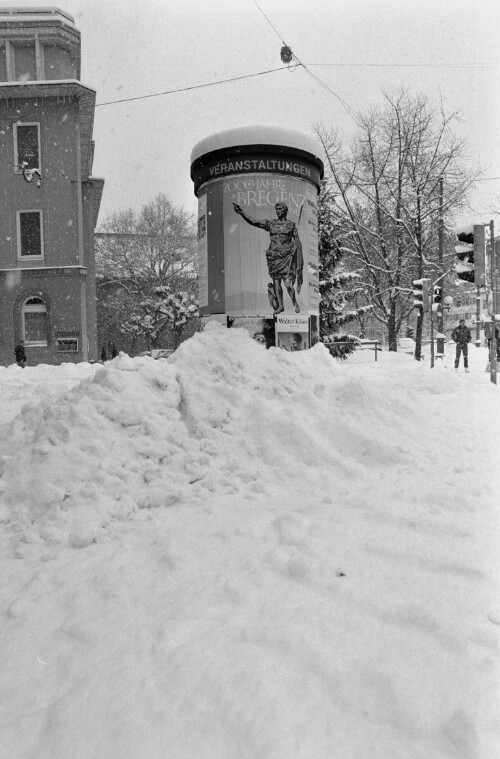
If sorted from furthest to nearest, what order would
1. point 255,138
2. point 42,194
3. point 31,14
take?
point 42,194
point 31,14
point 255,138

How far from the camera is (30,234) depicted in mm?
24344

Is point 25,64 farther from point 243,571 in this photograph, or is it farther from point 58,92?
point 243,571

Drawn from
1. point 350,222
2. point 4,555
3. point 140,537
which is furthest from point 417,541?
point 350,222

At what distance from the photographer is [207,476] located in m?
4.01

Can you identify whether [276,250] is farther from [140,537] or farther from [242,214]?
[140,537]

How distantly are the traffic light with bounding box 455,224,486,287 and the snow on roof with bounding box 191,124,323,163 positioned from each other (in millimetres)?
4750

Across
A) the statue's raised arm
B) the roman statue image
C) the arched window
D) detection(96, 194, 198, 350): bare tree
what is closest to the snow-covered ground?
the roman statue image

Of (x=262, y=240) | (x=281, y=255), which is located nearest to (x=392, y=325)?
(x=281, y=255)

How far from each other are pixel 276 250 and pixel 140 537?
13.7ft

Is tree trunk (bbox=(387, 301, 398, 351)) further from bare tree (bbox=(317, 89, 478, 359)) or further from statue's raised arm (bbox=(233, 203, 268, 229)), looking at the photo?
statue's raised arm (bbox=(233, 203, 268, 229))

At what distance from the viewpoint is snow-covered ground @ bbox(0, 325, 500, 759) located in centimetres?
179

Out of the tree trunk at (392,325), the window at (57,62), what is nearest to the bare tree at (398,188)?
the tree trunk at (392,325)

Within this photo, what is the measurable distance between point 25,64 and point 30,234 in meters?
8.16

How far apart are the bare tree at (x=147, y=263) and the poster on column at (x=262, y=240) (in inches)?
1341
